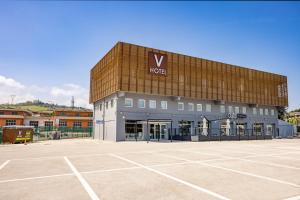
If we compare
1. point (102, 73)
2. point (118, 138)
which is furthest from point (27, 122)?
point (118, 138)

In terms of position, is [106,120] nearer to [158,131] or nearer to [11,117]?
[158,131]

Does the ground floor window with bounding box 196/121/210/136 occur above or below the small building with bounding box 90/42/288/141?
below

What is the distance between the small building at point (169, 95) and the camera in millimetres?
30406

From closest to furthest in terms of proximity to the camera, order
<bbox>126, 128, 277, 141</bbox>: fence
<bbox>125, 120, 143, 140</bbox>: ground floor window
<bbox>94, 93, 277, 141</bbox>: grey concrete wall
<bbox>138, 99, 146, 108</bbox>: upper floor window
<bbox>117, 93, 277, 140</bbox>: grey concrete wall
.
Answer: <bbox>94, 93, 277, 141</bbox>: grey concrete wall, <bbox>117, 93, 277, 140</bbox>: grey concrete wall, <bbox>125, 120, 143, 140</bbox>: ground floor window, <bbox>126, 128, 277, 141</bbox>: fence, <bbox>138, 99, 146, 108</bbox>: upper floor window

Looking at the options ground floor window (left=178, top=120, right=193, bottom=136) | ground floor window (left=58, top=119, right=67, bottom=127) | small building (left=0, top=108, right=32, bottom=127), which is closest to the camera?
ground floor window (left=178, top=120, right=193, bottom=136)

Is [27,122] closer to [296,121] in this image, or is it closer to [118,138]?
[118,138]

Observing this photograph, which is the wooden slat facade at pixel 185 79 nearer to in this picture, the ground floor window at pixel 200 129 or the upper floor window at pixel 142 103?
the upper floor window at pixel 142 103

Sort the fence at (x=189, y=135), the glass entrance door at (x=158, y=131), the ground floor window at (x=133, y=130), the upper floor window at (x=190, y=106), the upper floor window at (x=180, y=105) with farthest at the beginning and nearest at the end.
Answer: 1. the upper floor window at (x=190, y=106)
2. the upper floor window at (x=180, y=105)
3. the glass entrance door at (x=158, y=131)
4. the fence at (x=189, y=135)
5. the ground floor window at (x=133, y=130)

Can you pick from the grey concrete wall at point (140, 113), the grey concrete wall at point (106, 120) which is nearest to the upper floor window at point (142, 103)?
the grey concrete wall at point (140, 113)

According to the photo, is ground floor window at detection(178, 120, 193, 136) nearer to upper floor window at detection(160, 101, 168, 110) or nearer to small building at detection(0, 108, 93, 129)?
upper floor window at detection(160, 101, 168, 110)

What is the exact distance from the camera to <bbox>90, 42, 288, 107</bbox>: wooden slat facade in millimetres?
30094

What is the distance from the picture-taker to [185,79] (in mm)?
34938

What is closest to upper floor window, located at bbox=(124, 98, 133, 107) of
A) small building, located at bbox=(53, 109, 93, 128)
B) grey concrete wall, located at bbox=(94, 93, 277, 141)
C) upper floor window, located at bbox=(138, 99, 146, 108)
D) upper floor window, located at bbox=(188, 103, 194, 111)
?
grey concrete wall, located at bbox=(94, 93, 277, 141)

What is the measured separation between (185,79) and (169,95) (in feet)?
13.2
